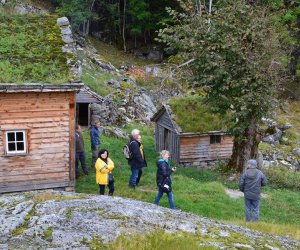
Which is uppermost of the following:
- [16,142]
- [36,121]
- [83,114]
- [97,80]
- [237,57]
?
[237,57]

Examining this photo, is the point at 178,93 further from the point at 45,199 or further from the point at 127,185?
the point at 45,199

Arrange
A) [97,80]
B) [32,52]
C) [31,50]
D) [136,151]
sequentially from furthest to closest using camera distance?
[97,80], [31,50], [32,52], [136,151]

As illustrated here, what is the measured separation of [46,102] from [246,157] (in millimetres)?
10333

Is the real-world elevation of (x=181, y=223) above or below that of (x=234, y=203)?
above

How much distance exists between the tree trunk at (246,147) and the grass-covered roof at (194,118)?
3335 millimetres

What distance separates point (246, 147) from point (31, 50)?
10.7m

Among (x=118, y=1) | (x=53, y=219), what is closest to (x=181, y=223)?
(x=53, y=219)

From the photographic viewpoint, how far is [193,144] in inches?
942

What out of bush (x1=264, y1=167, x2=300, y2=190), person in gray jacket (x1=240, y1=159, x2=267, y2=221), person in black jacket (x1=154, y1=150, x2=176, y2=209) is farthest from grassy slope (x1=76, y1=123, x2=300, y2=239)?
person in black jacket (x1=154, y1=150, x2=176, y2=209)

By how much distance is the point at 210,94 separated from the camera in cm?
1952

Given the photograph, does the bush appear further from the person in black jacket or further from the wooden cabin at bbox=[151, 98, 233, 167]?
the person in black jacket

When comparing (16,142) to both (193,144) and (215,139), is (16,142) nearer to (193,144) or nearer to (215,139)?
(193,144)

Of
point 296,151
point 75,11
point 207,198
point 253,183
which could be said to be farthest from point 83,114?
point 253,183

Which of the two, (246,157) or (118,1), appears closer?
(246,157)
